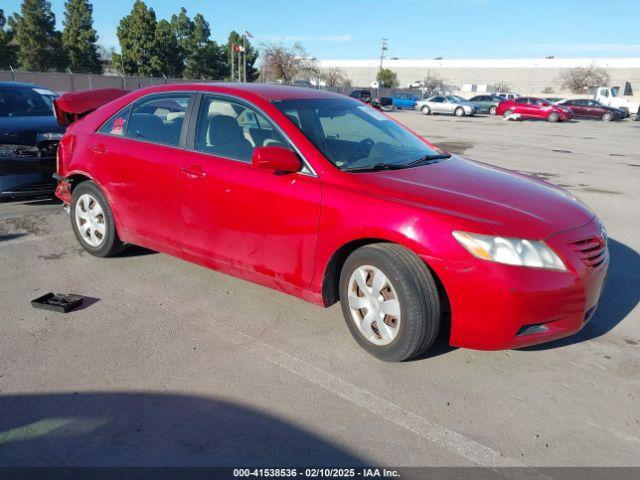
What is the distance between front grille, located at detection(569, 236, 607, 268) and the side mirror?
180 cm

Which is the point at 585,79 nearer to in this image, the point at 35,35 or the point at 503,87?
the point at 503,87

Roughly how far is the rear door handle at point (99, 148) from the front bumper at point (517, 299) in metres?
3.32

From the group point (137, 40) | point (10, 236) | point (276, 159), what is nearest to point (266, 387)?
point (276, 159)

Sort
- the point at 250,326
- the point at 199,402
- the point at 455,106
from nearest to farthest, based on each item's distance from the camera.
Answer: the point at 199,402, the point at 250,326, the point at 455,106

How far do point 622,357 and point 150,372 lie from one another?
3.06 meters

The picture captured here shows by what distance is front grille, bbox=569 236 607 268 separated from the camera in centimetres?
317

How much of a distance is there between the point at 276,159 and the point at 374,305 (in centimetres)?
115

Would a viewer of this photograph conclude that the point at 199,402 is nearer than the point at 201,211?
Yes

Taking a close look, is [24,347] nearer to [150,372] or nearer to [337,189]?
[150,372]

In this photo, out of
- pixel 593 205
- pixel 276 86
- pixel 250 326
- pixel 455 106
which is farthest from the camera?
pixel 455 106

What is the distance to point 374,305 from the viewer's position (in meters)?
3.32

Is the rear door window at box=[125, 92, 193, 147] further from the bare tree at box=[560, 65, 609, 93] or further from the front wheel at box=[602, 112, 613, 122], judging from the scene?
the bare tree at box=[560, 65, 609, 93]

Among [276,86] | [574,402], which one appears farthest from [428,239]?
[276,86]

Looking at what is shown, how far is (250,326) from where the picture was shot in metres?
3.82
